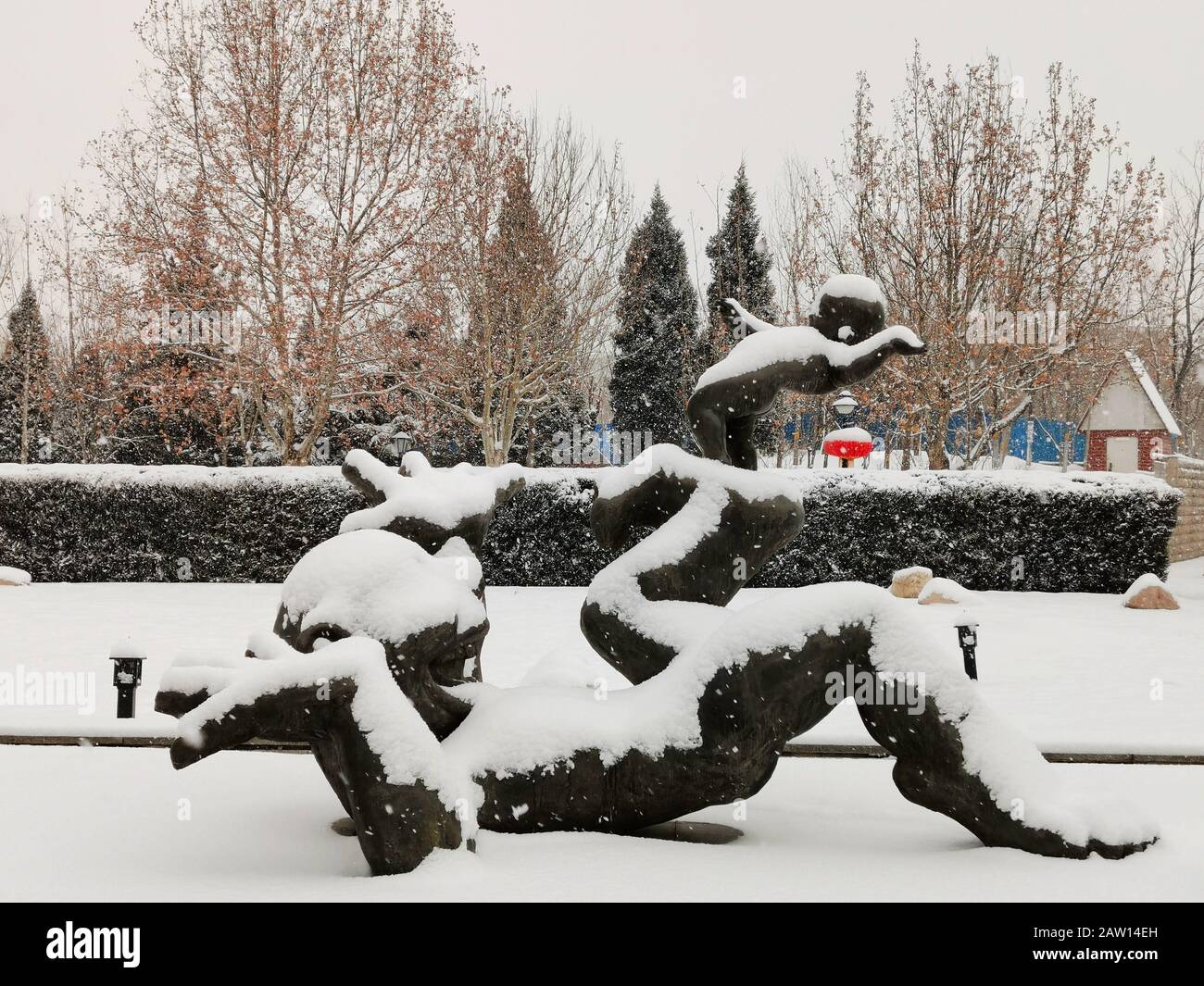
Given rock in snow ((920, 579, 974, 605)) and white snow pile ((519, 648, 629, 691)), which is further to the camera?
rock in snow ((920, 579, 974, 605))

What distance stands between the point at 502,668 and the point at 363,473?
5.61 m

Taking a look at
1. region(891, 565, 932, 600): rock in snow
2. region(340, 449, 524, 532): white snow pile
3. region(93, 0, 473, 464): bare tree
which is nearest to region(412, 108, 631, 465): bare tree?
region(93, 0, 473, 464): bare tree

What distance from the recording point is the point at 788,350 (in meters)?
3.61

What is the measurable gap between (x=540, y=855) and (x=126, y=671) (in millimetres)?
4365

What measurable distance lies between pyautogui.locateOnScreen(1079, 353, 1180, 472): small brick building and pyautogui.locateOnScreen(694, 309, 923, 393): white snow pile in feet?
95.4

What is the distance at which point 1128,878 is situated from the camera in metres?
2.69

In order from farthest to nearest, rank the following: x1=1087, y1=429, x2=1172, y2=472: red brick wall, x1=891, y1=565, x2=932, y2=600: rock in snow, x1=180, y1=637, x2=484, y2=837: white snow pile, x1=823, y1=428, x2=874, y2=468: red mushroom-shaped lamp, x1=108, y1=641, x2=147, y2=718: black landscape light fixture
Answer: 1. x1=1087, y1=429, x2=1172, y2=472: red brick wall
2. x1=823, y1=428, x2=874, y2=468: red mushroom-shaped lamp
3. x1=891, y1=565, x2=932, y2=600: rock in snow
4. x1=108, y1=641, x2=147, y2=718: black landscape light fixture
5. x1=180, y1=637, x2=484, y2=837: white snow pile

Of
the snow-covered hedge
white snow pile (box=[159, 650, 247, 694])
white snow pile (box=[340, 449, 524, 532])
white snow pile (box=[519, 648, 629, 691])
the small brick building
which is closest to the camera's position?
white snow pile (box=[159, 650, 247, 694])

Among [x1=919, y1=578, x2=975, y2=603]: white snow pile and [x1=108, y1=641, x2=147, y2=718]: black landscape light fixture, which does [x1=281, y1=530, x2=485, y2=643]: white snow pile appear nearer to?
[x1=108, y1=641, x2=147, y2=718]: black landscape light fixture

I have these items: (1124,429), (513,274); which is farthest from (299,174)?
(1124,429)

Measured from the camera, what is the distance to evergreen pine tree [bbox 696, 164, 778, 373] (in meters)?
27.2

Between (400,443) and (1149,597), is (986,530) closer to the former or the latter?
(1149,597)

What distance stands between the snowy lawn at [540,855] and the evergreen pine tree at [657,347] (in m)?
27.1

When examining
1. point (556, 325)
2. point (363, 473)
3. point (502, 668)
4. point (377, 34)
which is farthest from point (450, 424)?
point (363, 473)
